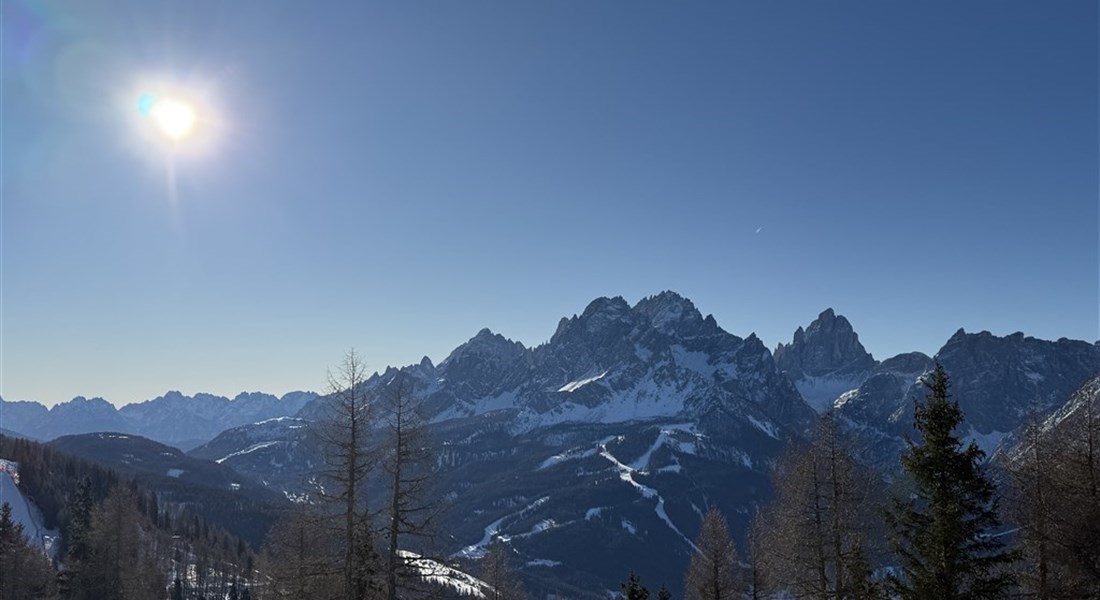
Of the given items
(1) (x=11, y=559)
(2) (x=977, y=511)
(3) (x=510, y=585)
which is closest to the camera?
(2) (x=977, y=511)

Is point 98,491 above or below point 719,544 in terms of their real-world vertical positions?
below

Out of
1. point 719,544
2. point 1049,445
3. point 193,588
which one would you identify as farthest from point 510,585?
point 193,588

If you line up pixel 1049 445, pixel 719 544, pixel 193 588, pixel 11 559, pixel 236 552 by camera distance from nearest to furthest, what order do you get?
pixel 1049 445, pixel 719 544, pixel 11 559, pixel 193 588, pixel 236 552

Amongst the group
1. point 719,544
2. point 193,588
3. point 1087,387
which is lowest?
point 193,588

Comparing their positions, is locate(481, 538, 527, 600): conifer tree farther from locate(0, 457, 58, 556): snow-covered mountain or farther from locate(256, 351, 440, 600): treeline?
locate(0, 457, 58, 556): snow-covered mountain

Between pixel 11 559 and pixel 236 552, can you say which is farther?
pixel 236 552

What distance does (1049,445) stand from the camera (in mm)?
25078

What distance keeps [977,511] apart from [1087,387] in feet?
41.7

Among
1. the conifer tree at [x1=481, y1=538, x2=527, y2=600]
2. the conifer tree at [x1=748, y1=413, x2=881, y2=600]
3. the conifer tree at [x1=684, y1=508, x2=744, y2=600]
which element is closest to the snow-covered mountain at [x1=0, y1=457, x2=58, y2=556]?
the conifer tree at [x1=481, y1=538, x2=527, y2=600]

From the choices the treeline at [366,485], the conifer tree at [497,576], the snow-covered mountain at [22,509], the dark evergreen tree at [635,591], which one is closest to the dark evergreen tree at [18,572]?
the conifer tree at [497,576]

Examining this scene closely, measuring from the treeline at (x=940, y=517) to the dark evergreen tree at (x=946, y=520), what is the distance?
0.03 metres

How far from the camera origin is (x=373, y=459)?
2545 centimetres

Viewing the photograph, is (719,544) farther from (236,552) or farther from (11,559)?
(236,552)

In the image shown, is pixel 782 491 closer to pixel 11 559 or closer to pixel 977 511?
pixel 977 511
